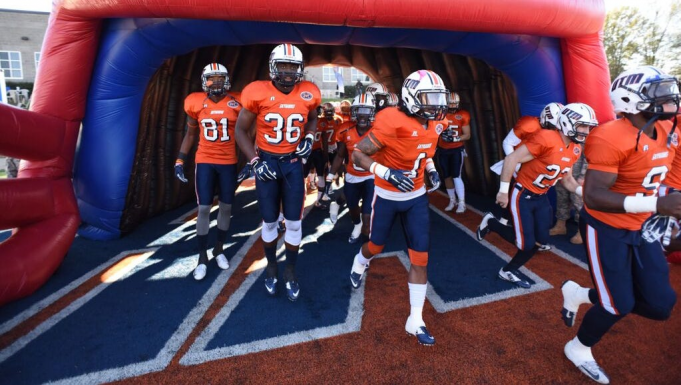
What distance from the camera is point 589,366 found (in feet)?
8.30

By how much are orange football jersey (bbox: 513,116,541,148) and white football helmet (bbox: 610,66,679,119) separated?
267cm

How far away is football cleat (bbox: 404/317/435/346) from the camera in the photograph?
110 inches

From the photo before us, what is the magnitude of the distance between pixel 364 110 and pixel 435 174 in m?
1.77

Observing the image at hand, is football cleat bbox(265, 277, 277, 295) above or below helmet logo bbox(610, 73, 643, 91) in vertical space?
below

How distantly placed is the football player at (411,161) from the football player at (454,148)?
3.35 meters

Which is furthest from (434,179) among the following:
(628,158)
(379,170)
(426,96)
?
(628,158)

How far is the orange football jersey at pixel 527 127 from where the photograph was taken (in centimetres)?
489

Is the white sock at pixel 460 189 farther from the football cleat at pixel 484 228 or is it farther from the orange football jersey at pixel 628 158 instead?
the orange football jersey at pixel 628 158

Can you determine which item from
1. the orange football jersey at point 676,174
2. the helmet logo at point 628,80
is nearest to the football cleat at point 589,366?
the helmet logo at point 628,80

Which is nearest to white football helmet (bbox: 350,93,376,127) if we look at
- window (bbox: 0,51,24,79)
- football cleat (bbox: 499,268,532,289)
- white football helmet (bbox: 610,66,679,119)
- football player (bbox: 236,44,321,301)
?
football player (bbox: 236,44,321,301)

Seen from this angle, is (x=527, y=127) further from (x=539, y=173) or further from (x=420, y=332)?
(x=420, y=332)

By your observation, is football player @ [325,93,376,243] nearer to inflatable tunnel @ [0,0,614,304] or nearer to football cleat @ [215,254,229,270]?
inflatable tunnel @ [0,0,614,304]

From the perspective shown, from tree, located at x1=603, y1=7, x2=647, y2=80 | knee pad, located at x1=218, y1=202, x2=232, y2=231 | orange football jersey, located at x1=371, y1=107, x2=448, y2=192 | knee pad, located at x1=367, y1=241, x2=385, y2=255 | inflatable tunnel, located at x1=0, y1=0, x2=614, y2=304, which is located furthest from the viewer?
tree, located at x1=603, y1=7, x2=647, y2=80

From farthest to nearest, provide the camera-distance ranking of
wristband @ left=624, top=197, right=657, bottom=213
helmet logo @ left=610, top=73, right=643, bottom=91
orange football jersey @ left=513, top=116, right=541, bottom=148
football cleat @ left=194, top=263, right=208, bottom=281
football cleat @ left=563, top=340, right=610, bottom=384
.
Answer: orange football jersey @ left=513, top=116, right=541, bottom=148
football cleat @ left=194, top=263, right=208, bottom=281
football cleat @ left=563, top=340, right=610, bottom=384
helmet logo @ left=610, top=73, right=643, bottom=91
wristband @ left=624, top=197, right=657, bottom=213
